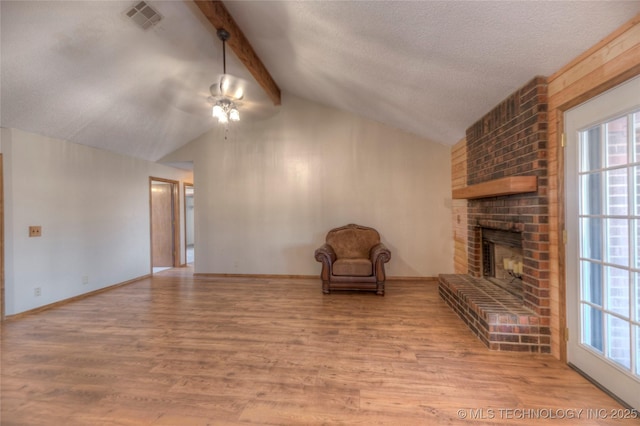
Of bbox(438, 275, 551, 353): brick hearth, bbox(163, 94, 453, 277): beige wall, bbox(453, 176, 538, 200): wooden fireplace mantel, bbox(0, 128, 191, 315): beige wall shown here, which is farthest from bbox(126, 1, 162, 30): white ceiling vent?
bbox(438, 275, 551, 353): brick hearth

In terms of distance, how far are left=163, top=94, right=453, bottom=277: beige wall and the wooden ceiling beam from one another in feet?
3.20

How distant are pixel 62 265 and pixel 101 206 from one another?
3.39 ft

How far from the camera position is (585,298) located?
1.94 metres

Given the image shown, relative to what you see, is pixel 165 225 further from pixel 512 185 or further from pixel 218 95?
pixel 512 185

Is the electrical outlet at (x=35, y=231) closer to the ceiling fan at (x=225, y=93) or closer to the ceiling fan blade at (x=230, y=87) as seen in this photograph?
the ceiling fan at (x=225, y=93)

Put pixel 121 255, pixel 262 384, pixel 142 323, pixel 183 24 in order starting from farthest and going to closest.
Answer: pixel 121 255, pixel 142 323, pixel 183 24, pixel 262 384

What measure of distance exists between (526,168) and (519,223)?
0.51m

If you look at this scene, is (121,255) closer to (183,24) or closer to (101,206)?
(101,206)

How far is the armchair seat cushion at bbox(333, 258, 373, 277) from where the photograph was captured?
3.94 metres

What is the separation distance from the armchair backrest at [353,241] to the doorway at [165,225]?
3756 millimetres

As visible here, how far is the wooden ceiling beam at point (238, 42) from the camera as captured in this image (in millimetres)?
2463

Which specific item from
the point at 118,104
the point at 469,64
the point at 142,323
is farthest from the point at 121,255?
the point at 469,64

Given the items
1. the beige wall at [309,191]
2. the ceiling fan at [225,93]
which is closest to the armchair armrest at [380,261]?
the beige wall at [309,191]

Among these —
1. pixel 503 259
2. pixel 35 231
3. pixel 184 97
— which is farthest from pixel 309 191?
pixel 35 231
